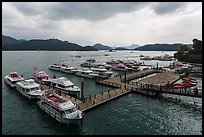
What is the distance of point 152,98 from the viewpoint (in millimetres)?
42594

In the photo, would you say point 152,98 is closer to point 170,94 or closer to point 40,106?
point 170,94

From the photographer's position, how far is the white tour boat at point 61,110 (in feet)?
92.5

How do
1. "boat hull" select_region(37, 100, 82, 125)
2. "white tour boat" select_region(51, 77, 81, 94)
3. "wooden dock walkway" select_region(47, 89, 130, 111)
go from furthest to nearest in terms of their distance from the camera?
"white tour boat" select_region(51, 77, 81, 94) → "wooden dock walkway" select_region(47, 89, 130, 111) → "boat hull" select_region(37, 100, 82, 125)

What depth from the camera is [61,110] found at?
29047mm

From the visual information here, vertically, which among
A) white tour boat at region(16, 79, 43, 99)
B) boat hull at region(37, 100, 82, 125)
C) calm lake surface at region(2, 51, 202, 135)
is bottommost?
calm lake surface at region(2, 51, 202, 135)

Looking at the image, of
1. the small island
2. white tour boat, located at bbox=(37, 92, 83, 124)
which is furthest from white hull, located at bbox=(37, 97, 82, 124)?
the small island

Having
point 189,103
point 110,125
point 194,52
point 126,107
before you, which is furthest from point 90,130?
point 194,52

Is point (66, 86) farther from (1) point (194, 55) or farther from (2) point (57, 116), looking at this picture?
(1) point (194, 55)

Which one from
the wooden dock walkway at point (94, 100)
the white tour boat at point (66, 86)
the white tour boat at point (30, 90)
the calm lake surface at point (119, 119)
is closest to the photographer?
the calm lake surface at point (119, 119)

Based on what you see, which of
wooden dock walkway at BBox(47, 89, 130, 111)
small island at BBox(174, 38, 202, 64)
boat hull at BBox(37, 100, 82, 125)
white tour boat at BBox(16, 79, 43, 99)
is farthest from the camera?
small island at BBox(174, 38, 202, 64)

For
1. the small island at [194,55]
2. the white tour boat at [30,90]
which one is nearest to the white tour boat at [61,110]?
the white tour boat at [30,90]

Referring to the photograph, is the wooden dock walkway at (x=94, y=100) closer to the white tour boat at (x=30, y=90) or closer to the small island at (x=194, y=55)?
the white tour boat at (x=30, y=90)

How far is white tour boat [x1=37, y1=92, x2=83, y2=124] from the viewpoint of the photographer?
92.5ft

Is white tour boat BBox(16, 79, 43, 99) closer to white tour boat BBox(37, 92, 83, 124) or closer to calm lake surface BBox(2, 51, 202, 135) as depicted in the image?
calm lake surface BBox(2, 51, 202, 135)
